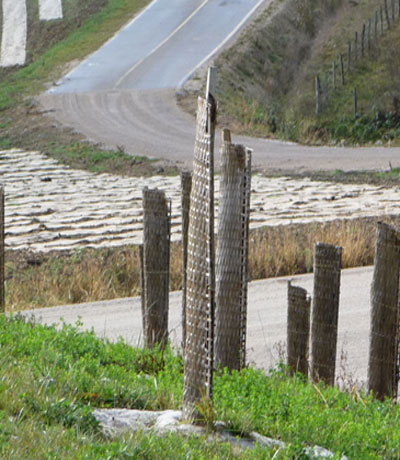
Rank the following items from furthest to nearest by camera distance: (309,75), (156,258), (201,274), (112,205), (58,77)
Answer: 1. (309,75)
2. (58,77)
3. (112,205)
4. (156,258)
5. (201,274)

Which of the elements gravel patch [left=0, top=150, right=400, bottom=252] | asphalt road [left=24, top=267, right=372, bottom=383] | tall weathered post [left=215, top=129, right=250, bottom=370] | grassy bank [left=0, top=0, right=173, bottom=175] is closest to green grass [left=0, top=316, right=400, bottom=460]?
tall weathered post [left=215, top=129, right=250, bottom=370]

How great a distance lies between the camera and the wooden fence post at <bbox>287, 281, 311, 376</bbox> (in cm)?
548

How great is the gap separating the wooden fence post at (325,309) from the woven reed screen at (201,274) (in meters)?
1.66

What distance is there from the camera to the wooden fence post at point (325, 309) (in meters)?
5.30

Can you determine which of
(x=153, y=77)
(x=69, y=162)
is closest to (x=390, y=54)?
(x=153, y=77)

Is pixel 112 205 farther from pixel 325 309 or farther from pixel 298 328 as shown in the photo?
pixel 325 309

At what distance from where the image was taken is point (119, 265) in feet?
31.3

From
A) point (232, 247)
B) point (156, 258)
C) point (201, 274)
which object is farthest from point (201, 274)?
point (156, 258)

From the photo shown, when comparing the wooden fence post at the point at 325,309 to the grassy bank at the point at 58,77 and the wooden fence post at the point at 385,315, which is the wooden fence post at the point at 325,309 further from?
the grassy bank at the point at 58,77

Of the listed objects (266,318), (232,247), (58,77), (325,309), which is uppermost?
(58,77)

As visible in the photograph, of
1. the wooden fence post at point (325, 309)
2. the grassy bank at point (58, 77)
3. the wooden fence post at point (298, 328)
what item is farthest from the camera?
the grassy bank at point (58, 77)

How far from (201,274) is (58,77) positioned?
2706 centimetres

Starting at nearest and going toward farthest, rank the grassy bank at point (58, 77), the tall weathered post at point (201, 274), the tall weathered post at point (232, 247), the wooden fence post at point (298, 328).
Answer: the tall weathered post at point (201, 274), the tall weathered post at point (232, 247), the wooden fence post at point (298, 328), the grassy bank at point (58, 77)

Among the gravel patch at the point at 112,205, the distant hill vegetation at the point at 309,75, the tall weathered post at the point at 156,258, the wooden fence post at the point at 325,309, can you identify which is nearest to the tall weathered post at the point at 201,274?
the wooden fence post at the point at 325,309
